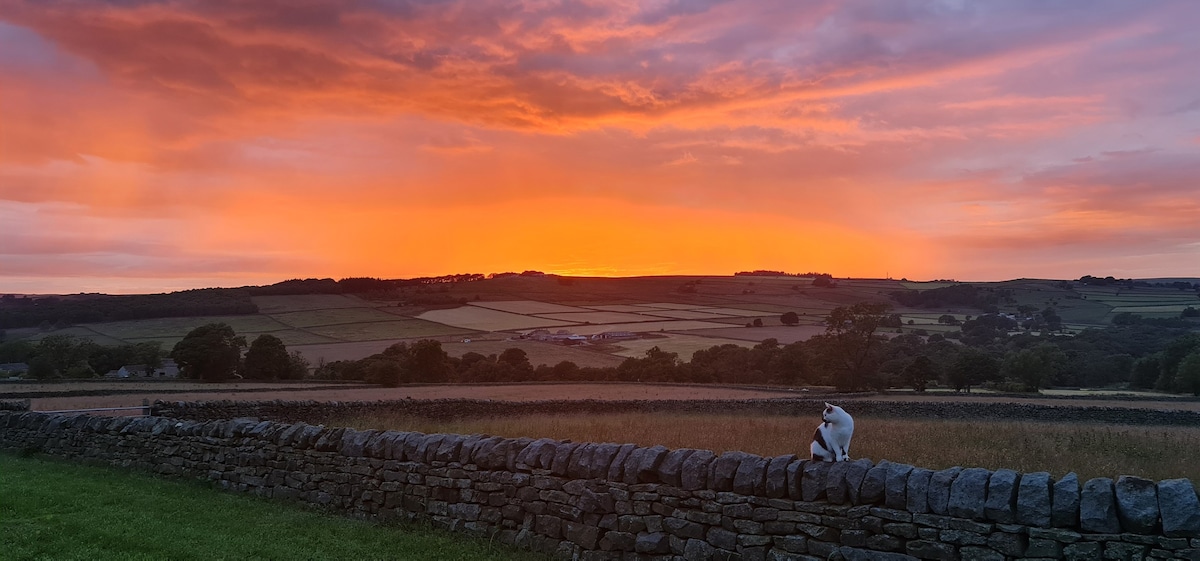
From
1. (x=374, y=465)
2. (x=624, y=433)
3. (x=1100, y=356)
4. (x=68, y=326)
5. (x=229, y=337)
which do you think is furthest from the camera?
(x=68, y=326)

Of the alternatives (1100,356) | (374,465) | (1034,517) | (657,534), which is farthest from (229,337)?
(1100,356)

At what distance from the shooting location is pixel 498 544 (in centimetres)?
991

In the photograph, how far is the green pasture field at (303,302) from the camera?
83875mm

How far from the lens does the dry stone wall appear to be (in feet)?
21.8

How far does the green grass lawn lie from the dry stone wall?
45 centimetres

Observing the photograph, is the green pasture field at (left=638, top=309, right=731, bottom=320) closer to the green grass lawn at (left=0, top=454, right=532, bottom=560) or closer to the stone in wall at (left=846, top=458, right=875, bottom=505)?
the green grass lawn at (left=0, top=454, right=532, bottom=560)

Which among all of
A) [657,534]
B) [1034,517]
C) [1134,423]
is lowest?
[1134,423]

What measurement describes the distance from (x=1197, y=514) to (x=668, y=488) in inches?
182

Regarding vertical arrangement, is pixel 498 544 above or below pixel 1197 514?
below

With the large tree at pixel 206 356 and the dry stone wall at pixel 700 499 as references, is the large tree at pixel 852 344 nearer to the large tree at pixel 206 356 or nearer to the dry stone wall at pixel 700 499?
the large tree at pixel 206 356

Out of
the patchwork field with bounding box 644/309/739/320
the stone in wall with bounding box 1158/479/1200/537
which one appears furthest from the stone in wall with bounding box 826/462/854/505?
the patchwork field with bounding box 644/309/739/320

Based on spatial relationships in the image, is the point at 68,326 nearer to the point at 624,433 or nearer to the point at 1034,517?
the point at 624,433

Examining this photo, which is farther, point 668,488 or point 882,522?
A: point 668,488

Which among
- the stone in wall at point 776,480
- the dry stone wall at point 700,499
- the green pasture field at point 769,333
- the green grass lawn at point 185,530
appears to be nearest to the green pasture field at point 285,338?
the green pasture field at point 769,333
